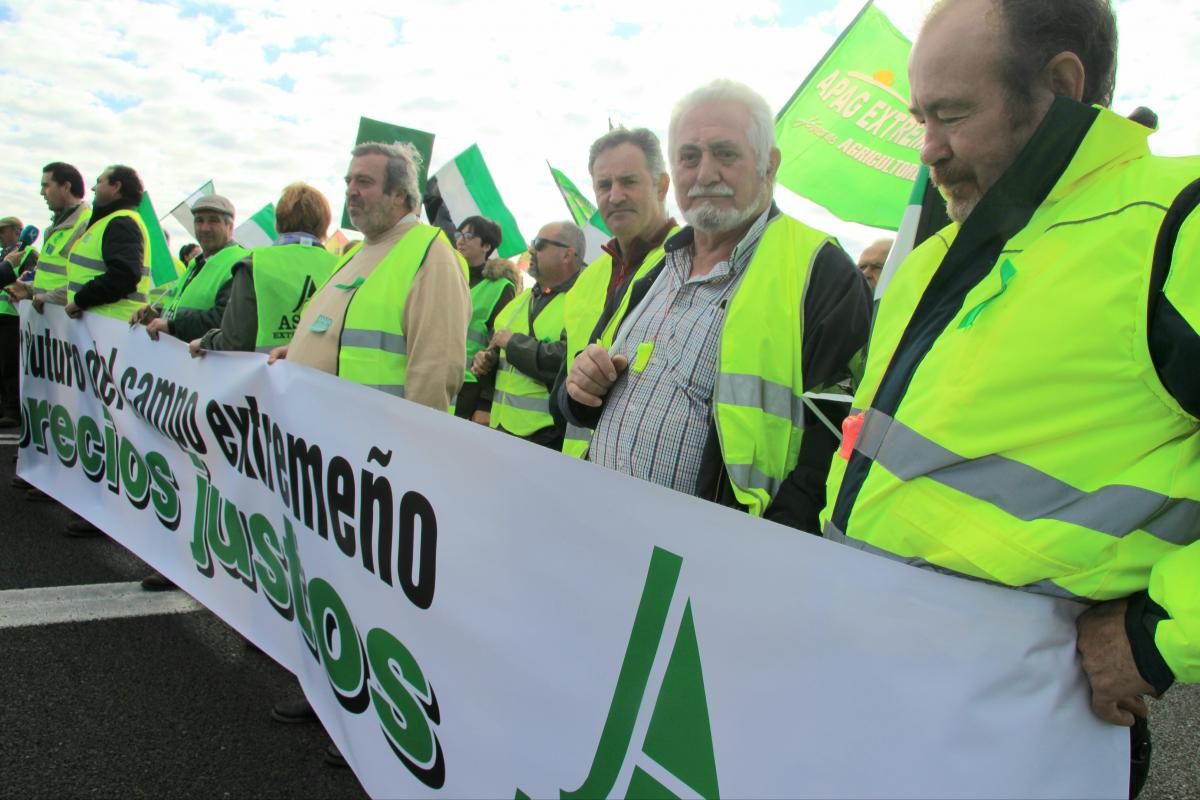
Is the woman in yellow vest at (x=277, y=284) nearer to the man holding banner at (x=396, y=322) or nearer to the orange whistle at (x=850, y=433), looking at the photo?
the man holding banner at (x=396, y=322)

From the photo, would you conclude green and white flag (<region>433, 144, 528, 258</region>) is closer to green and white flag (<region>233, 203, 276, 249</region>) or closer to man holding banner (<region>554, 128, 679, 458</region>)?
man holding banner (<region>554, 128, 679, 458</region>)

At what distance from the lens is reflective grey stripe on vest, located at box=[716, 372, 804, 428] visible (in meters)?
Result: 1.76

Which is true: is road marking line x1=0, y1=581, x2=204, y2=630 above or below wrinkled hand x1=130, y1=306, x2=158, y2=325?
below

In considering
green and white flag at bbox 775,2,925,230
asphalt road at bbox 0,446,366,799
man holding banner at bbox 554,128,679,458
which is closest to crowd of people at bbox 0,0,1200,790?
asphalt road at bbox 0,446,366,799

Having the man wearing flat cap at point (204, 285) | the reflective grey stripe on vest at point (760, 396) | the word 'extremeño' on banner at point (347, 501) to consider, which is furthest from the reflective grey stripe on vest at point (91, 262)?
the reflective grey stripe on vest at point (760, 396)

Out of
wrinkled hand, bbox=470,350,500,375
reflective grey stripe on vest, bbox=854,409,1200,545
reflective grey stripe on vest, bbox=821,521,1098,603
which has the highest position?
reflective grey stripe on vest, bbox=854,409,1200,545

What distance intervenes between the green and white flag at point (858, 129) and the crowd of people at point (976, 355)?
235 cm

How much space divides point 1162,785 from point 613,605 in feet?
8.10

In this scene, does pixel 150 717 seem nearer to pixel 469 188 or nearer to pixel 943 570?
pixel 943 570

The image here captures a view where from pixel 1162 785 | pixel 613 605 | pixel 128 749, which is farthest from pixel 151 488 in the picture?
pixel 1162 785

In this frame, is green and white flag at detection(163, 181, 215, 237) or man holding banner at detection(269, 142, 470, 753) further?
green and white flag at detection(163, 181, 215, 237)

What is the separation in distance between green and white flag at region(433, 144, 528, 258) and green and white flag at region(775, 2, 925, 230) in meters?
2.77

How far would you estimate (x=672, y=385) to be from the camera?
189 centimetres

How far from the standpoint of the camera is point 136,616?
3398mm
